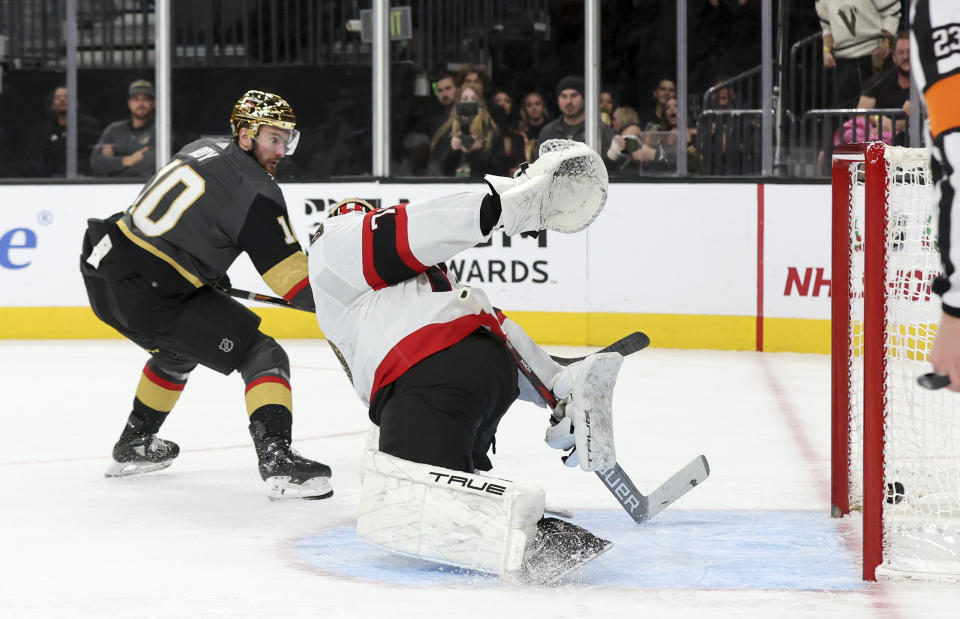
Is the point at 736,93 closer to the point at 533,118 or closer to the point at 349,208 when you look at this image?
the point at 533,118

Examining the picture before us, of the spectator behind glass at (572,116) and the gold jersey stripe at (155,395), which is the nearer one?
the gold jersey stripe at (155,395)

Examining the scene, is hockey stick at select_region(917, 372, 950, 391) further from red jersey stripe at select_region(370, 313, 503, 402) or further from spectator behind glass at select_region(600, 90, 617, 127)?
spectator behind glass at select_region(600, 90, 617, 127)

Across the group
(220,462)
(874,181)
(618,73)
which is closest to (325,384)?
(220,462)

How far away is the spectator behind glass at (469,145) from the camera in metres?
6.97

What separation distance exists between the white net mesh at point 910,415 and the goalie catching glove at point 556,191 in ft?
1.81

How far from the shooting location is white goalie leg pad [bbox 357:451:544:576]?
2.40 metres

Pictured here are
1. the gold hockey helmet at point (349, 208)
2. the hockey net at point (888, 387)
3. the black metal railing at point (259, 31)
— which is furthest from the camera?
the black metal railing at point (259, 31)

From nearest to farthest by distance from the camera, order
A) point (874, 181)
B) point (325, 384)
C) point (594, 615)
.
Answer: point (594, 615)
point (874, 181)
point (325, 384)

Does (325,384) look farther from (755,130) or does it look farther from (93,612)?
(93,612)

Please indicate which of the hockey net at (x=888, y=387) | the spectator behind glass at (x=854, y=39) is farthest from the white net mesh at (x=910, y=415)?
the spectator behind glass at (x=854, y=39)

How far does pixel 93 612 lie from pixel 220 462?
4.92 ft

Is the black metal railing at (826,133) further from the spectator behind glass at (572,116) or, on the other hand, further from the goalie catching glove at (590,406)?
the goalie catching glove at (590,406)

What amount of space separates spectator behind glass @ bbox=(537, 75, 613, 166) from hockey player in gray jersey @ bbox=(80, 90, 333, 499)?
3372 millimetres

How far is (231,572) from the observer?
264 centimetres
